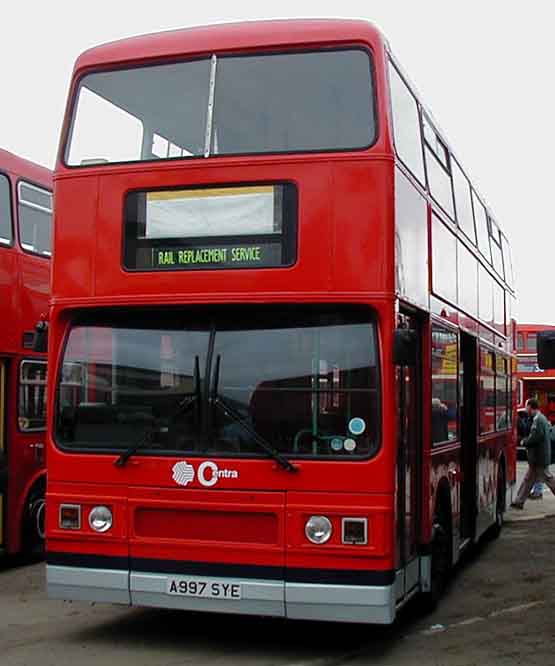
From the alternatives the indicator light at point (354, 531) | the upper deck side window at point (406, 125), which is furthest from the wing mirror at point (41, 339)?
the upper deck side window at point (406, 125)

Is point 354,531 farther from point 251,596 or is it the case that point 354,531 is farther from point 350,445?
point 251,596

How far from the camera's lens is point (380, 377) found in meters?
7.66

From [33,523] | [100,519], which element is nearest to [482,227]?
[33,523]

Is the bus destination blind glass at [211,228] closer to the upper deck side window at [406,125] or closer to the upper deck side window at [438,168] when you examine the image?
the upper deck side window at [406,125]

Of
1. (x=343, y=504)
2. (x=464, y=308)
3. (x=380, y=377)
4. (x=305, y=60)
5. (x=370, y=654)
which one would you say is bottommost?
(x=370, y=654)

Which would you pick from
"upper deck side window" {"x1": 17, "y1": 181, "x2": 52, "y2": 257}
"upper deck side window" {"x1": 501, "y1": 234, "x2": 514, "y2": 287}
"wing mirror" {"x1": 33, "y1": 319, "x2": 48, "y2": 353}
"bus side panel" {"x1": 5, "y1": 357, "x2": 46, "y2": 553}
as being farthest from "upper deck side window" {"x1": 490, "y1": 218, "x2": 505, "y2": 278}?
"wing mirror" {"x1": 33, "y1": 319, "x2": 48, "y2": 353}

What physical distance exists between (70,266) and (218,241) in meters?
1.16

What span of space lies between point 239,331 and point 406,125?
2.29 meters

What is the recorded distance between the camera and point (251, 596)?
301 inches

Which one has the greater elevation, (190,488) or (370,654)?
(190,488)

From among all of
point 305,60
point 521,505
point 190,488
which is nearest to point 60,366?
Answer: point 190,488

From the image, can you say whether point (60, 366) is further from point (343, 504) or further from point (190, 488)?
point (343, 504)

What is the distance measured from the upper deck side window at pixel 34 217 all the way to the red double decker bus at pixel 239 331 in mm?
3966

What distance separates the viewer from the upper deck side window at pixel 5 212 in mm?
12188
